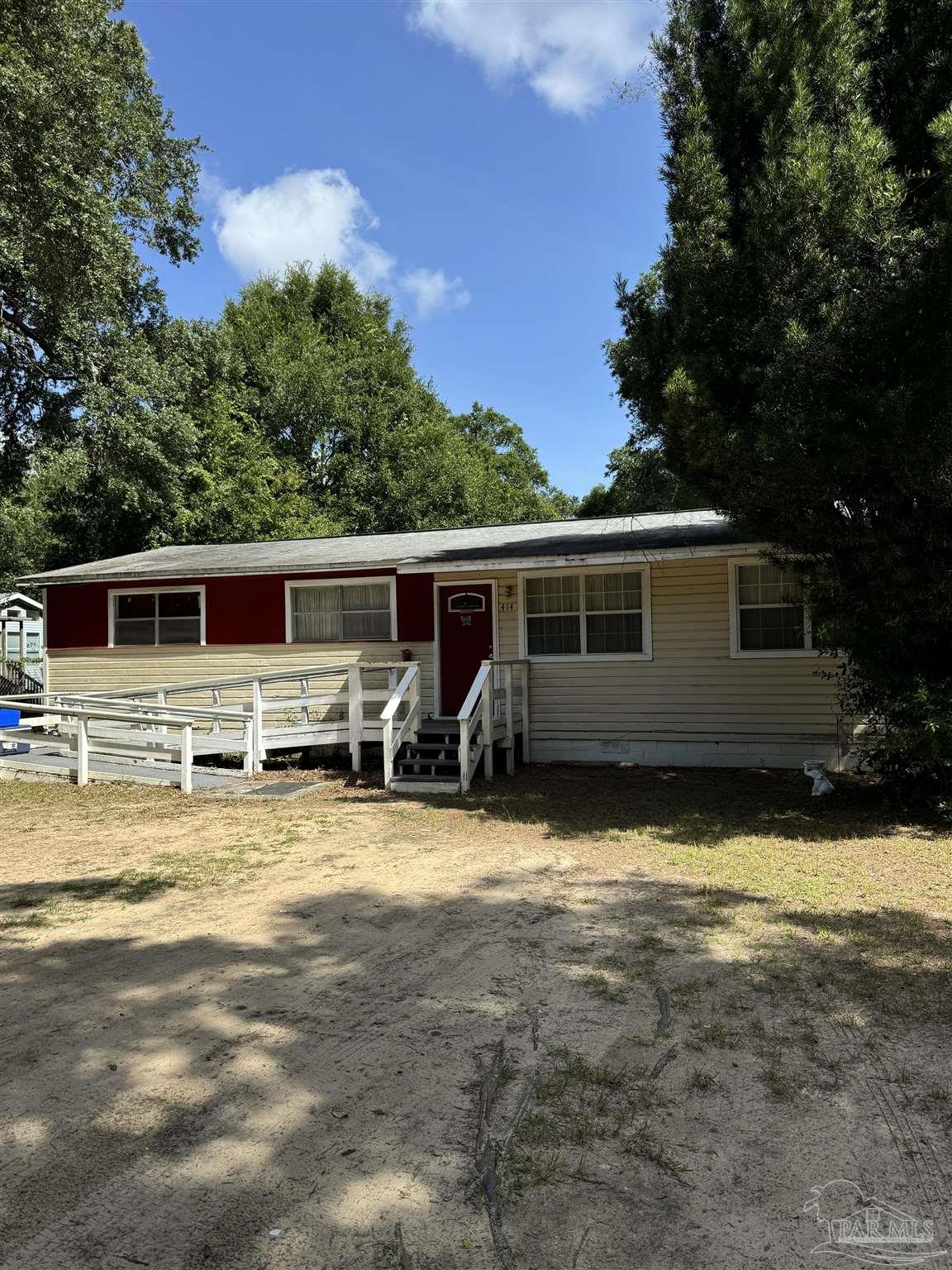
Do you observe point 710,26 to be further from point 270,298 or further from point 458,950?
point 270,298

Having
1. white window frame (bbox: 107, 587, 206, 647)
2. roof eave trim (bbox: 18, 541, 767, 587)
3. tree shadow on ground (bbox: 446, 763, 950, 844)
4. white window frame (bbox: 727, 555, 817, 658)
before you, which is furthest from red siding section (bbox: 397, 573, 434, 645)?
white window frame (bbox: 727, 555, 817, 658)

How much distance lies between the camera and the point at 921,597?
7.44 meters

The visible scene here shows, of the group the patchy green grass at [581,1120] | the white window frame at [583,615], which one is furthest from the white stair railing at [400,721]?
the patchy green grass at [581,1120]

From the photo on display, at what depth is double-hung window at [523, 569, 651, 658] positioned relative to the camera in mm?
11977

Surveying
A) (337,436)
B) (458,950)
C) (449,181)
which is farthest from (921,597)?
(337,436)

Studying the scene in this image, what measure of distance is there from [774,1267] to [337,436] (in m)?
31.9

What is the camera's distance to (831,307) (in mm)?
6918

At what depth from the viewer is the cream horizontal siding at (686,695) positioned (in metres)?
11.0

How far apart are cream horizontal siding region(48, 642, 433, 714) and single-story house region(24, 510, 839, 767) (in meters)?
0.03

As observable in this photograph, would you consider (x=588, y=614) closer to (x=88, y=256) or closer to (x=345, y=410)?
(x=88, y=256)

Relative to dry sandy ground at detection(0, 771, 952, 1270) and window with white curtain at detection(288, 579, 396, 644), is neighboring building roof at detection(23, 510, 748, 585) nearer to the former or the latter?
window with white curtain at detection(288, 579, 396, 644)

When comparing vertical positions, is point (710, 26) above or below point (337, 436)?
below

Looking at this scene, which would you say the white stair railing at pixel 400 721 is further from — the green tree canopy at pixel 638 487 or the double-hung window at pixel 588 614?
the green tree canopy at pixel 638 487

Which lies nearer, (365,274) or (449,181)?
(449,181)
